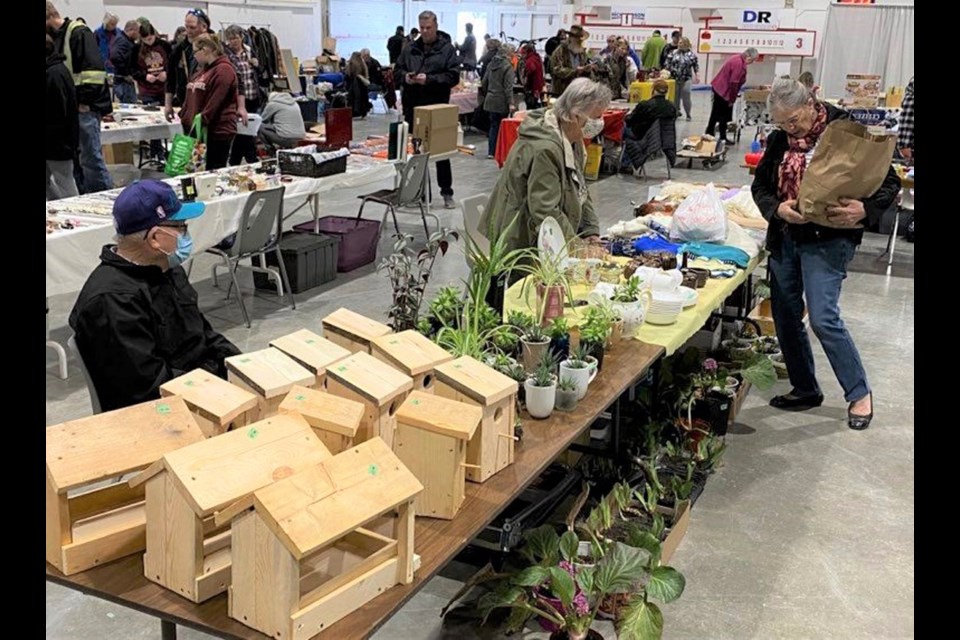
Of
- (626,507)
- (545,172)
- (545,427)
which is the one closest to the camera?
(545,427)

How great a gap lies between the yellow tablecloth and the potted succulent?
0.45 metres

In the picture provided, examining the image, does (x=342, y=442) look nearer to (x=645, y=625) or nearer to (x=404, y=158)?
(x=645, y=625)

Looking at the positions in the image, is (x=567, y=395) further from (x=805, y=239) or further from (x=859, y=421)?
(x=859, y=421)

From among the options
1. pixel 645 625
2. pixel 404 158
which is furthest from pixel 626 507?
pixel 404 158

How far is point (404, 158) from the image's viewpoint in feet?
23.5

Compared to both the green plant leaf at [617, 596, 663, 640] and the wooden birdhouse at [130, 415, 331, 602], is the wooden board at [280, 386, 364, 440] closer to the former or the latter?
the wooden birdhouse at [130, 415, 331, 602]

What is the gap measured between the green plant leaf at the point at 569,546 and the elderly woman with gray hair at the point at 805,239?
1.83 meters

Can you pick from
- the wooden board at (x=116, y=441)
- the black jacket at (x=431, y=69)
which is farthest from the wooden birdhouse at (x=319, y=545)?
the black jacket at (x=431, y=69)

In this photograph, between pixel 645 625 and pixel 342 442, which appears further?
pixel 645 625

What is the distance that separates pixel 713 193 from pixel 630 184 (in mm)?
5625

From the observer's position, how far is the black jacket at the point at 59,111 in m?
5.96

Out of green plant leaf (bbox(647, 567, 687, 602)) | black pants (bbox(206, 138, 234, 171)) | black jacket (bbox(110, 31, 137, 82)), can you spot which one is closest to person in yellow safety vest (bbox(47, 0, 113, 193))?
black pants (bbox(206, 138, 234, 171))

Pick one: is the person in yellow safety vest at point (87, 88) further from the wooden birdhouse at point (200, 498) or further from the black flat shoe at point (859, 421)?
the wooden birdhouse at point (200, 498)
